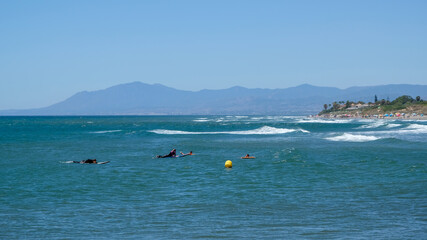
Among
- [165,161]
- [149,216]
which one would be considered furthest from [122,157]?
[149,216]

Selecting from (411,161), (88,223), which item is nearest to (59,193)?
(88,223)

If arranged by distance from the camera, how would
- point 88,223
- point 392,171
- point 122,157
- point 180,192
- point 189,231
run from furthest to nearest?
point 122,157
point 392,171
point 180,192
point 88,223
point 189,231

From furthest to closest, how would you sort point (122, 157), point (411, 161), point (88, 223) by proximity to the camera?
point (122, 157) < point (411, 161) < point (88, 223)

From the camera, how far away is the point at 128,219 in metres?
19.7

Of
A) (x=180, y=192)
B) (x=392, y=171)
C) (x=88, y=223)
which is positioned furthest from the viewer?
(x=392, y=171)

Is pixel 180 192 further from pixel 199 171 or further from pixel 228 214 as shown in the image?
pixel 199 171

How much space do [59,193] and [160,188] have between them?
483cm

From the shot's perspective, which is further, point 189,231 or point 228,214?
point 228,214

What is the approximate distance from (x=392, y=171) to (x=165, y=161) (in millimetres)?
16668

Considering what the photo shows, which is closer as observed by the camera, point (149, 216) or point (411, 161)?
point (149, 216)

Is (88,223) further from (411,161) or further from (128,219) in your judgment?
(411,161)

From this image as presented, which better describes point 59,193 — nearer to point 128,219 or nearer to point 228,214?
point 128,219

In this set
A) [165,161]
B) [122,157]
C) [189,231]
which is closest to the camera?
[189,231]

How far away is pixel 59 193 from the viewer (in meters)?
25.9
